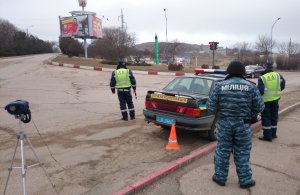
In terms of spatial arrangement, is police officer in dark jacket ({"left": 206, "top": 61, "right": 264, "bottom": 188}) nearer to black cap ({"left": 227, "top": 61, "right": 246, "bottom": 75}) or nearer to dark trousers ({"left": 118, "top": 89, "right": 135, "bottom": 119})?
black cap ({"left": 227, "top": 61, "right": 246, "bottom": 75})

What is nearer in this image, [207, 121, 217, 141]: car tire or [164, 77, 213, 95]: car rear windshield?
[207, 121, 217, 141]: car tire

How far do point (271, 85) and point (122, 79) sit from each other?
400 cm

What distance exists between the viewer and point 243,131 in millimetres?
4133

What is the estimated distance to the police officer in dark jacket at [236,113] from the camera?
4070 millimetres

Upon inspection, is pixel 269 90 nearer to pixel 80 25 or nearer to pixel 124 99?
pixel 124 99

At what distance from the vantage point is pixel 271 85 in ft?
21.1

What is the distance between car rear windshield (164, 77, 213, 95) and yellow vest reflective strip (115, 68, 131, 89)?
163 cm

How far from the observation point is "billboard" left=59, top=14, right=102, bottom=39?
46.8 metres

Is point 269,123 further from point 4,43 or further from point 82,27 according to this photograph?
point 4,43

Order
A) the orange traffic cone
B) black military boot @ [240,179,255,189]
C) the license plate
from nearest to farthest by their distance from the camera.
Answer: black military boot @ [240,179,255,189]
the orange traffic cone
the license plate

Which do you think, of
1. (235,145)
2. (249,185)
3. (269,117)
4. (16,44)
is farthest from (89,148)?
(16,44)

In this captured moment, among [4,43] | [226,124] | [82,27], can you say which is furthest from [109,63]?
[4,43]

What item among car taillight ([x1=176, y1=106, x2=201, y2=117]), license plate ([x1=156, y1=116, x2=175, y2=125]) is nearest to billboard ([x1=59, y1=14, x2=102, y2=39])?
license plate ([x1=156, y1=116, x2=175, y2=125])

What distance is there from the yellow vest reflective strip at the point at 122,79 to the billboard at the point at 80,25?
40.5 meters
